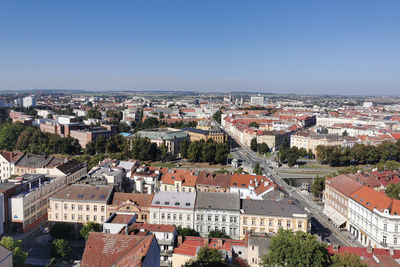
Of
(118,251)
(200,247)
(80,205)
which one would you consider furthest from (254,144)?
(118,251)

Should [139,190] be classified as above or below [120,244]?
below

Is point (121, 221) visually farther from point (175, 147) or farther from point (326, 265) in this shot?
point (175, 147)

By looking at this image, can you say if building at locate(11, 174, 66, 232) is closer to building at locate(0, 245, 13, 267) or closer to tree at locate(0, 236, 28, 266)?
tree at locate(0, 236, 28, 266)

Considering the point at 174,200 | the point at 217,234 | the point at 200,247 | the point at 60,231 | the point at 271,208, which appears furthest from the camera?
the point at 174,200

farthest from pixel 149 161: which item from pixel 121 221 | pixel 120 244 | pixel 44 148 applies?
pixel 120 244

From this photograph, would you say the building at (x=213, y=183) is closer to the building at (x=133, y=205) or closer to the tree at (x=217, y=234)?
the building at (x=133, y=205)

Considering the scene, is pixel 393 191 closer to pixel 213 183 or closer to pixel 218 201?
pixel 213 183
